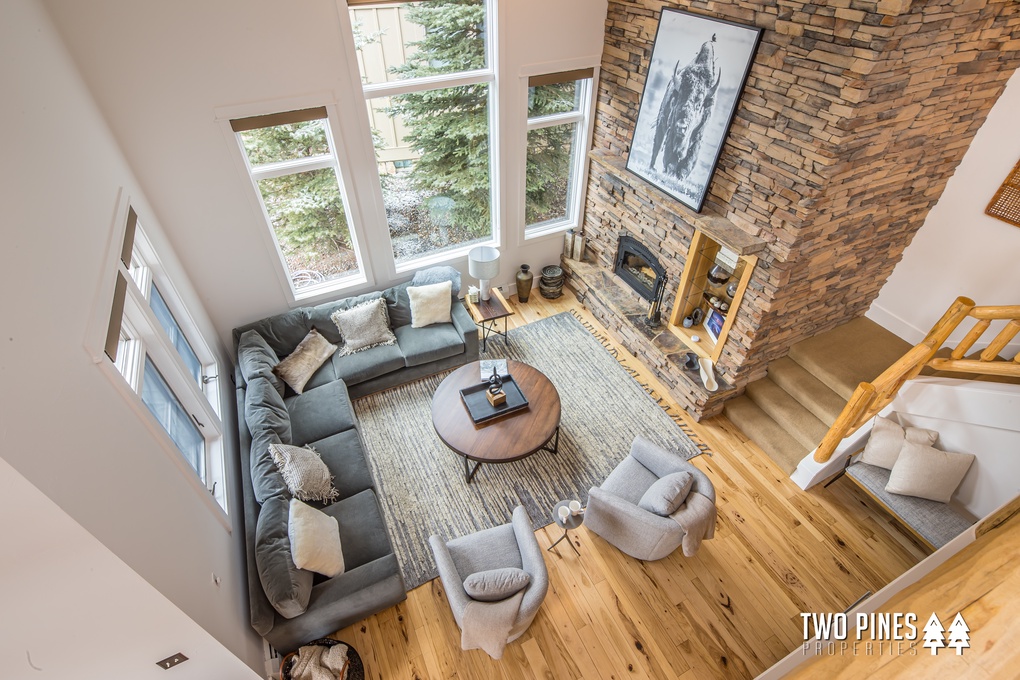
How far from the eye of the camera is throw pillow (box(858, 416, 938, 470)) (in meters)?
3.66

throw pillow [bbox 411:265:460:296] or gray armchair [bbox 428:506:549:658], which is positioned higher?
throw pillow [bbox 411:265:460:296]

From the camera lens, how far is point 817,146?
3.22 m

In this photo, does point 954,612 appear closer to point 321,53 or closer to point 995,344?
point 995,344

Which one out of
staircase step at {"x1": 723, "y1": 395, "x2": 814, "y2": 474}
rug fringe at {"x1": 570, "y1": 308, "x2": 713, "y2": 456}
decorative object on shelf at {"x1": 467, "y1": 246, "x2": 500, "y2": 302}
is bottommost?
rug fringe at {"x1": 570, "y1": 308, "x2": 713, "y2": 456}

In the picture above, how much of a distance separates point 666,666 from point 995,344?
3.07 m

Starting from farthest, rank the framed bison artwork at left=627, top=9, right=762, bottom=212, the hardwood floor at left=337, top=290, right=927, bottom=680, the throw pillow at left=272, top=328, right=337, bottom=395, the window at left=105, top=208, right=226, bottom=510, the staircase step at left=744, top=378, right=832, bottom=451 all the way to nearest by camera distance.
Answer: the throw pillow at left=272, top=328, right=337, bottom=395
the staircase step at left=744, top=378, right=832, bottom=451
the framed bison artwork at left=627, top=9, right=762, bottom=212
the hardwood floor at left=337, top=290, right=927, bottom=680
the window at left=105, top=208, right=226, bottom=510

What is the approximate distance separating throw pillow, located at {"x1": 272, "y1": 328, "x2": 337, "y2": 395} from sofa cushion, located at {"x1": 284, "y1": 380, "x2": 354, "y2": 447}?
145mm

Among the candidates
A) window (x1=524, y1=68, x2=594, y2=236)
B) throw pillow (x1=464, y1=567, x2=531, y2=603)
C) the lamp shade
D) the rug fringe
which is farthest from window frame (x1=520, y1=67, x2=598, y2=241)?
throw pillow (x1=464, y1=567, x2=531, y2=603)

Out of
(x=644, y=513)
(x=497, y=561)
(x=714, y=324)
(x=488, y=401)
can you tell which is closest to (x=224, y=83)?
(x=488, y=401)

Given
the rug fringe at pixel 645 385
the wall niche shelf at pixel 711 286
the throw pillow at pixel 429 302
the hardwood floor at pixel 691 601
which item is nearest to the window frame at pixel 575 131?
the rug fringe at pixel 645 385

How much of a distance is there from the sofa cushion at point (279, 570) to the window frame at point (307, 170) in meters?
2.48

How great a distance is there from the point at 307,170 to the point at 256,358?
1732 mm

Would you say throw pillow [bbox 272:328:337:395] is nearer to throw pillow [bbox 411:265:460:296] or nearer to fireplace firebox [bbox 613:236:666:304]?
throw pillow [bbox 411:265:460:296]

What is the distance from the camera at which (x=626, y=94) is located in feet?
15.6
